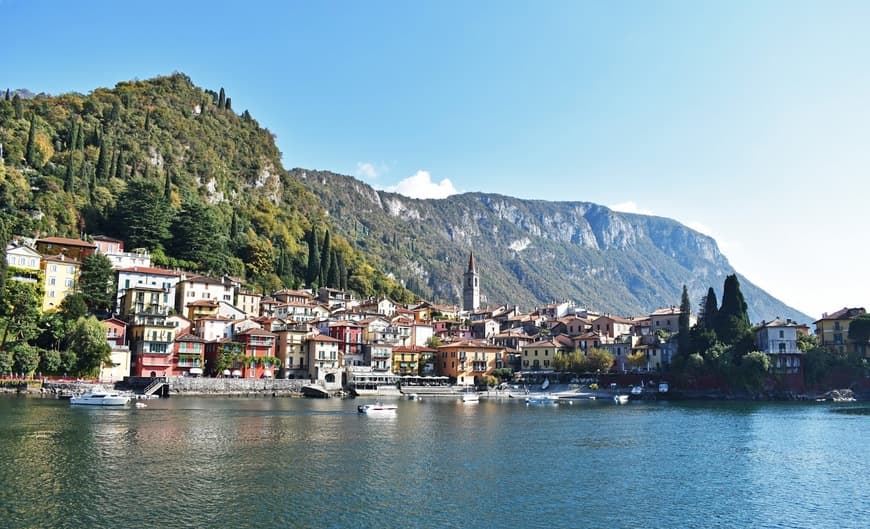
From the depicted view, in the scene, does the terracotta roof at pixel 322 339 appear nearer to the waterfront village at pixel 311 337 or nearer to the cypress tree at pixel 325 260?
the waterfront village at pixel 311 337

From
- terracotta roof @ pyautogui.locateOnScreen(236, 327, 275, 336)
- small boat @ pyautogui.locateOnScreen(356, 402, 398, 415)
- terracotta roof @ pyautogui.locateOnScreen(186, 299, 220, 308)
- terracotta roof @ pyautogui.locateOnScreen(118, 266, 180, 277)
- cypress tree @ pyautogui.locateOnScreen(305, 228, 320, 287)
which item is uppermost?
cypress tree @ pyautogui.locateOnScreen(305, 228, 320, 287)

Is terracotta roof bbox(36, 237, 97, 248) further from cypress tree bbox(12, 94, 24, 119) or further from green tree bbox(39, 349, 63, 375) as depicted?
cypress tree bbox(12, 94, 24, 119)

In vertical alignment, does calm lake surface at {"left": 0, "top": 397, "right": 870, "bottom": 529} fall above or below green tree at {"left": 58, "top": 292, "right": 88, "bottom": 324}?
below

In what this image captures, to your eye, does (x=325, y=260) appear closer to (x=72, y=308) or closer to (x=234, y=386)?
(x=234, y=386)

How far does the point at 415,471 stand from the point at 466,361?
217 feet

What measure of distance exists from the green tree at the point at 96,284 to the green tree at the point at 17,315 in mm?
9421

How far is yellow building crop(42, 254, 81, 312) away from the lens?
7688cm

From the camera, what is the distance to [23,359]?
67.3 meters

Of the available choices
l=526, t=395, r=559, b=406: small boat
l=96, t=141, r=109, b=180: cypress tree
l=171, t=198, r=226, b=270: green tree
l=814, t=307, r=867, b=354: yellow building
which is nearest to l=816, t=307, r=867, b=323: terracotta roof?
l=814, t=307, r=867, b=354: yellow building

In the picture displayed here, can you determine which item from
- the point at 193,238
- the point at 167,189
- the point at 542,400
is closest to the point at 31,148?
the point at 167,189

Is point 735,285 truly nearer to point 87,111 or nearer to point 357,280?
point 357,280

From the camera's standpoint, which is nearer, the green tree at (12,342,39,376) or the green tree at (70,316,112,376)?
the green tree at (12,342,39,376)

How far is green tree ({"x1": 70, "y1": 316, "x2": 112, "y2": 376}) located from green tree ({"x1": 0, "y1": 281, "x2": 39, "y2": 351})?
3.77m

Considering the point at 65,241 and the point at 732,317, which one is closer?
the point at 65,241
